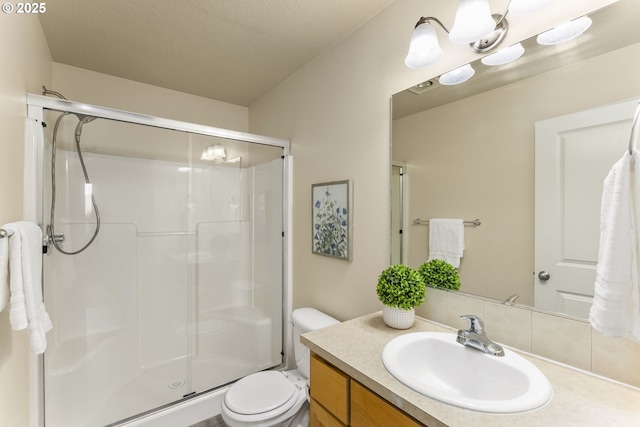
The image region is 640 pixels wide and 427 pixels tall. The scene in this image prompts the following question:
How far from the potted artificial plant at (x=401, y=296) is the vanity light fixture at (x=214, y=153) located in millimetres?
1598

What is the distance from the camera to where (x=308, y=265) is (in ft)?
6.93

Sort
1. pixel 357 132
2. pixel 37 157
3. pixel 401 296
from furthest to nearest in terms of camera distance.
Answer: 1. pixel 357 132
2. pixel 37 157
3. pixel 401 296

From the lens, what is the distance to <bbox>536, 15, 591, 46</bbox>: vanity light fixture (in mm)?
896

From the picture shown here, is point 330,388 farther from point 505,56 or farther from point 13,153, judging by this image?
point 13,153

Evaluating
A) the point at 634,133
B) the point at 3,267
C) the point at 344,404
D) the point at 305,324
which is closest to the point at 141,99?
the point at 3,267

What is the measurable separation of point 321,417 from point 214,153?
1.85 meters

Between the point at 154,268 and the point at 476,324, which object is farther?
the point at 154,268

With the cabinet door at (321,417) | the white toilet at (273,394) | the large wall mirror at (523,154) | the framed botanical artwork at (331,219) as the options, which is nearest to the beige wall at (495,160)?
the large wall mirror at (523,154)

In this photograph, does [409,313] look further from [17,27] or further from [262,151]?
[17,27]

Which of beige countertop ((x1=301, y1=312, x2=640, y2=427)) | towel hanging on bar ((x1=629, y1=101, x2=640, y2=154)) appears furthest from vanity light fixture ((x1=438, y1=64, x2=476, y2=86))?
beige countertop ((x1=301, y1=312, x2=640, y2=427))

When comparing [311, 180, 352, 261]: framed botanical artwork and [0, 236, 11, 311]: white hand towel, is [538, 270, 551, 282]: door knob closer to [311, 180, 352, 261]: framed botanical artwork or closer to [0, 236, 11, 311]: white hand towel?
[311, 180, 352, 261]: framed botanical artwork

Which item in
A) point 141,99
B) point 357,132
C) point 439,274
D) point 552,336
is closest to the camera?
point 552,336

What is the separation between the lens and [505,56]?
1067 millimetres

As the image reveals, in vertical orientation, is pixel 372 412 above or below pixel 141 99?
below
